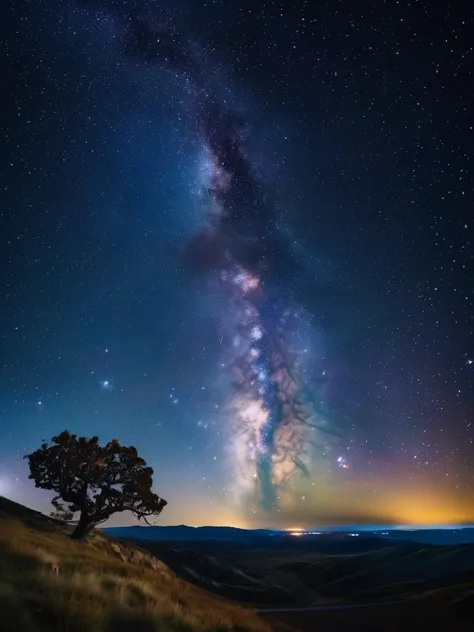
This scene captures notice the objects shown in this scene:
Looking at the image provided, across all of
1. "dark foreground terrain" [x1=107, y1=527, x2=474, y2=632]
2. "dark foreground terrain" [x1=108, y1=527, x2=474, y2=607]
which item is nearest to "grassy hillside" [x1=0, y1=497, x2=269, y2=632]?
"dark foreground terrain" [x1=107, y1=527, x2=474, y2=632]

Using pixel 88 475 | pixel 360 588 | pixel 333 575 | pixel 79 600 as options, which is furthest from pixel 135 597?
pixel 333 575

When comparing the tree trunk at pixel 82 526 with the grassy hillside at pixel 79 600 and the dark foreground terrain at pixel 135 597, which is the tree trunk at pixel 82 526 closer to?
the dark foreground terrain at pixel 135 597

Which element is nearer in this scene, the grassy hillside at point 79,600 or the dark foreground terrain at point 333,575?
the grassy hillside at point 79,600

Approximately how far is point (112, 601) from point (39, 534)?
39.7 feet

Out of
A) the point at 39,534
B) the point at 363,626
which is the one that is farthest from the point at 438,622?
the point at 39,534

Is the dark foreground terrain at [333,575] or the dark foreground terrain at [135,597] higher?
the dark foreground terrain at [135,597]

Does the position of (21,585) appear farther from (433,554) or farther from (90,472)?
(433,554)

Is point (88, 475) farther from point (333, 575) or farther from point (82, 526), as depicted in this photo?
point (333, 575)

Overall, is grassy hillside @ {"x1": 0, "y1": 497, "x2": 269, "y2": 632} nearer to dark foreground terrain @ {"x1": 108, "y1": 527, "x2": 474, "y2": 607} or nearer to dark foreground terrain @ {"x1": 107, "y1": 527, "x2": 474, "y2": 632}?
dark foreground terrain @ {"x1": 107, "y1": 527, "x2": 474, "y2": 632}

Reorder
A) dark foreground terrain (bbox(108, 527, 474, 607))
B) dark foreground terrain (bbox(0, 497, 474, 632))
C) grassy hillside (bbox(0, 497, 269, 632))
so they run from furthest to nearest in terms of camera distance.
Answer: dark foreground terrain (bbox(108, 527, 474, 607)) < dark foreground terrain (bbox(0, 497, 474, 632)) < grassy hillside (bbox(0, 497, 269, 632))

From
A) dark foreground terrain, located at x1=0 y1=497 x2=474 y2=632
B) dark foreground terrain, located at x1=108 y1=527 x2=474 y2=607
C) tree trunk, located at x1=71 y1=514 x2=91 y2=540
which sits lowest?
dark foreground terrain, located at x1=108 y1=527 x2=474 y2=607

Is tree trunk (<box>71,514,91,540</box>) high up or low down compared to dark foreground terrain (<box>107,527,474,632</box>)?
up

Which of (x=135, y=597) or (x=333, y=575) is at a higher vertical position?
(x=135, y=597)

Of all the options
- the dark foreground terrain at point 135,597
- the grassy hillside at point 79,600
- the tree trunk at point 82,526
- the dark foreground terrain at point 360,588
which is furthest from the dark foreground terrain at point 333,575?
the grassy hillside at point 79,600
